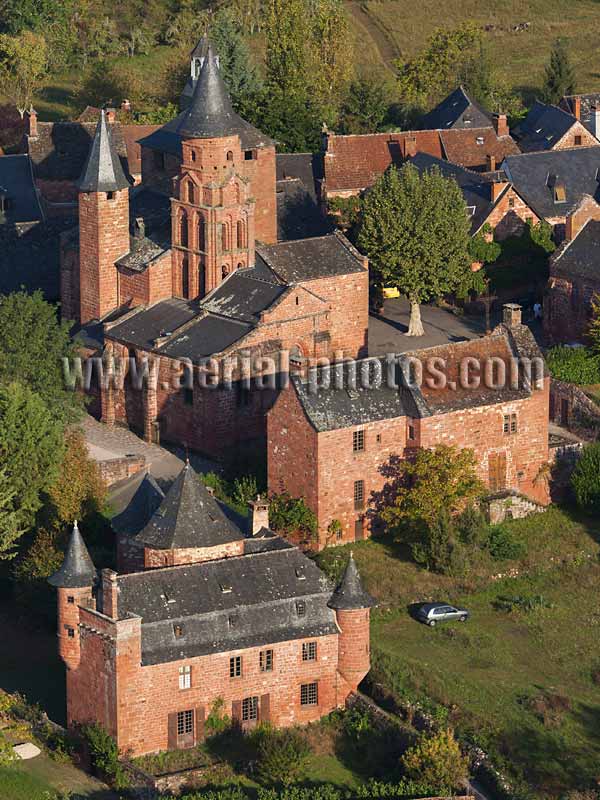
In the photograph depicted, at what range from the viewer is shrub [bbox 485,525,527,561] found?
8231cm

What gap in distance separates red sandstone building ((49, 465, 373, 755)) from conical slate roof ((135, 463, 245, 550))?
0.05 meters

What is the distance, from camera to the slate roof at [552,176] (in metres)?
108

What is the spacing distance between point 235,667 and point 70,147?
179 ft

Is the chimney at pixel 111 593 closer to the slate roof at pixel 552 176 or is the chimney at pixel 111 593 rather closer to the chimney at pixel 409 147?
the slate roof at pixel 552 176

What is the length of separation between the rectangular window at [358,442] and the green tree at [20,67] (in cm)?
6466

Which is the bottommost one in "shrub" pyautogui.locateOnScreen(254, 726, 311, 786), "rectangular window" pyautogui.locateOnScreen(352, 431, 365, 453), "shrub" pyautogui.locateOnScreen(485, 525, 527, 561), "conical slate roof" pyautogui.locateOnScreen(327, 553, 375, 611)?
"shrub" pyautogui.locateOnScreen(254, 726, 311, 786)

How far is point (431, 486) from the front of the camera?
3221 inches

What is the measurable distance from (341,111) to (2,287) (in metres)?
36.0

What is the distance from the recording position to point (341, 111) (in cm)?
13288

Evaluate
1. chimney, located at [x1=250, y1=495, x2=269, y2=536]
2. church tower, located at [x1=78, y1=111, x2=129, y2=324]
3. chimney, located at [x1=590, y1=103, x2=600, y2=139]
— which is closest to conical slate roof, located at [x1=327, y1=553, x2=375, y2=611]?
chimney, located at [x1=250, y1=495, x2=269, y2=536]

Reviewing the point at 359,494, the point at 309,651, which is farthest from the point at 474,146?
the point at 309,651

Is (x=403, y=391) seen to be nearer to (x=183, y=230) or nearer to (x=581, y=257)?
(x=183, y=230)

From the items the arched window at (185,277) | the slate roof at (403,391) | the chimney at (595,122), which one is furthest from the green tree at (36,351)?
the chimney at (595,122)

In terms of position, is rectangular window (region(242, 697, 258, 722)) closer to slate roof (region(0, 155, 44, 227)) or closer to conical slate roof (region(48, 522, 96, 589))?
conical slate roof (region(48, 522, 96, 589))
